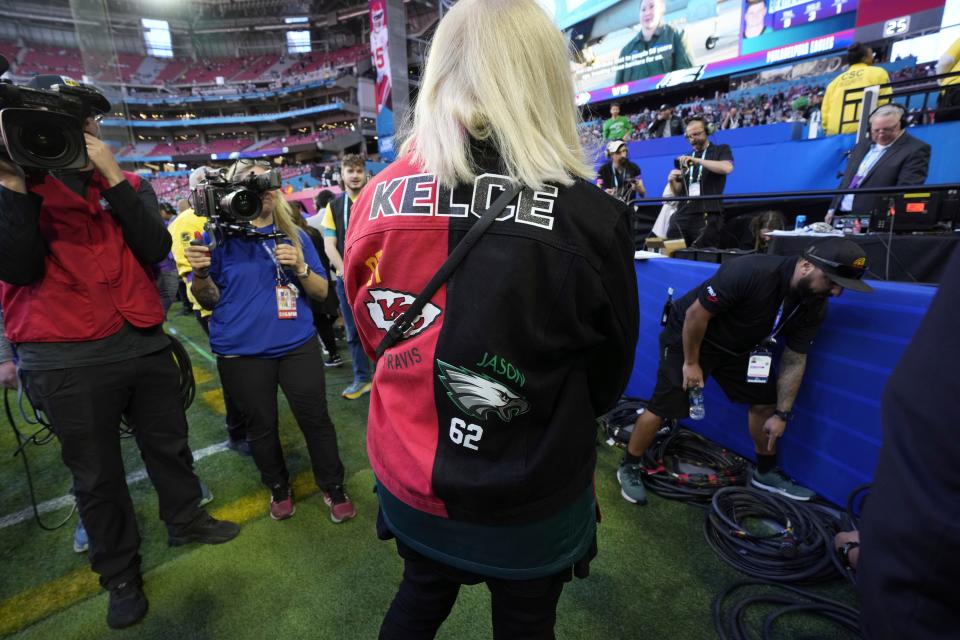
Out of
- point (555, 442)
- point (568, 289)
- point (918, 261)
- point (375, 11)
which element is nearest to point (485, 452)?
point (555, 442)

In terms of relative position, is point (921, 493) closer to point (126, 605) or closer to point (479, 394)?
point (479, 394)

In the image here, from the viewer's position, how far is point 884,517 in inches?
21.0

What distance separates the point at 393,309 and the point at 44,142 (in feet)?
4.54

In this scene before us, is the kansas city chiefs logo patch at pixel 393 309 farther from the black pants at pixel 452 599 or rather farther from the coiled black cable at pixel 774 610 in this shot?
the coiled black cable at pixel 774 610

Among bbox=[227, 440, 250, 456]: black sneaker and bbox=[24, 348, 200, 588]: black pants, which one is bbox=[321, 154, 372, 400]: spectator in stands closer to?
bbox=[227, 440, 250, 456]: black sneaker

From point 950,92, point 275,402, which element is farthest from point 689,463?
point 950,92

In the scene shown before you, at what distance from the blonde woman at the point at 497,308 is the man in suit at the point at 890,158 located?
3.73 m

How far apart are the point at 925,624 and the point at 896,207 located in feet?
11.3

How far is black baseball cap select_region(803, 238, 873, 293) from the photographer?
77.4 inches

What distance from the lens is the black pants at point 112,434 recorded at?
168 centimetres

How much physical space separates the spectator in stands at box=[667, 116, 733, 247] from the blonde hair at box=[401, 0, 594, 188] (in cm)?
395

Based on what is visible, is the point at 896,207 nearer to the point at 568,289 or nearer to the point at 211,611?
the point at 568,289

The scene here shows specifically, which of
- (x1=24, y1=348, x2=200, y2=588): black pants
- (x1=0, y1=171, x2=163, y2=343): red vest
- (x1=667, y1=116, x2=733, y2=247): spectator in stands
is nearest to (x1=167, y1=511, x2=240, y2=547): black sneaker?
(x1=24, y1=348, x2=200, y2=588): black pants

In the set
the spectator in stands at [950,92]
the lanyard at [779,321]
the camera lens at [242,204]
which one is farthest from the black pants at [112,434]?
the spectator in stands at [950,92]
